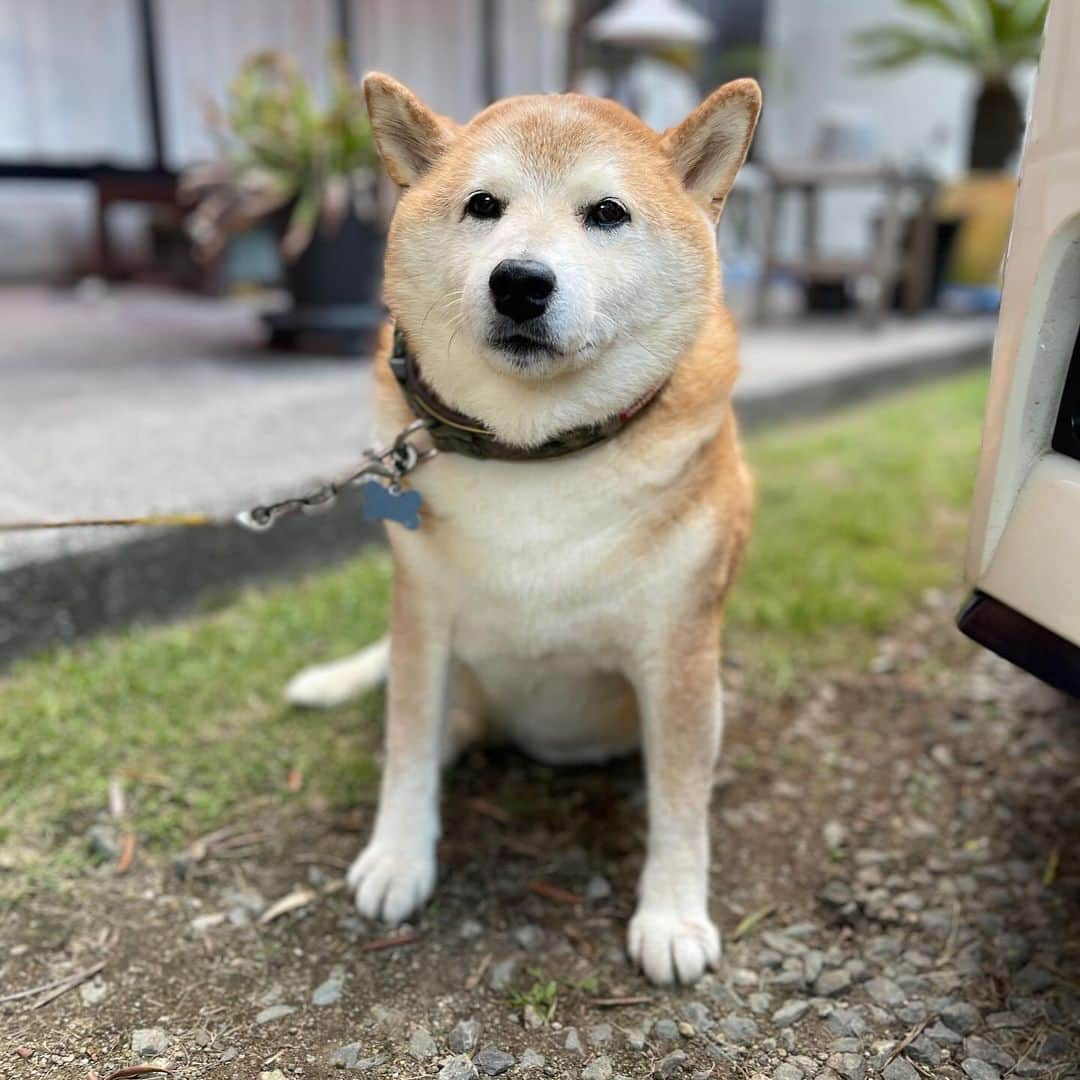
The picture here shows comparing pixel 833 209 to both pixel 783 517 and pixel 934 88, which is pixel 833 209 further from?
pixel 783 517

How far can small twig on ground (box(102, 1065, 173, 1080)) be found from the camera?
122 cm

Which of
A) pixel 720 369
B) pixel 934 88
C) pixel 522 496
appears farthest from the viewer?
pixel 934 88

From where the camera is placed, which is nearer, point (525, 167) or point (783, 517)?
point (525, 167)

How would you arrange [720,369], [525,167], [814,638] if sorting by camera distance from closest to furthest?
1. [525,167]
2. [720,369]
3. [814,638]

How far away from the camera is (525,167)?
4.24 feet

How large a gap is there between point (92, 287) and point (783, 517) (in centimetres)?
547

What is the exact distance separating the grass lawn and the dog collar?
74 cm

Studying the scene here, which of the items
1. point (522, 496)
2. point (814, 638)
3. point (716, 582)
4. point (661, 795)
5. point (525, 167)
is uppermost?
point (525, 167)

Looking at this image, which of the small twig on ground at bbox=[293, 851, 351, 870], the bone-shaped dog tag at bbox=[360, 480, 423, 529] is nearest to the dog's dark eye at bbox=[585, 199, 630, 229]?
the bone-shaped dog tag at bbox=[360, 480, 423, 529]

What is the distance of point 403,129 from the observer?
1389 millimetres

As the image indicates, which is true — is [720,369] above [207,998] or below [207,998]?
above

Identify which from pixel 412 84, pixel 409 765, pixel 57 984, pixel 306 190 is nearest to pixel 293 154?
pixel 306 190

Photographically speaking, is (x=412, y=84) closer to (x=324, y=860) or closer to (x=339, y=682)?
(x=339, y=682)

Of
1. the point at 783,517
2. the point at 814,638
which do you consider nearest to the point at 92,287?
the point at 783,517
